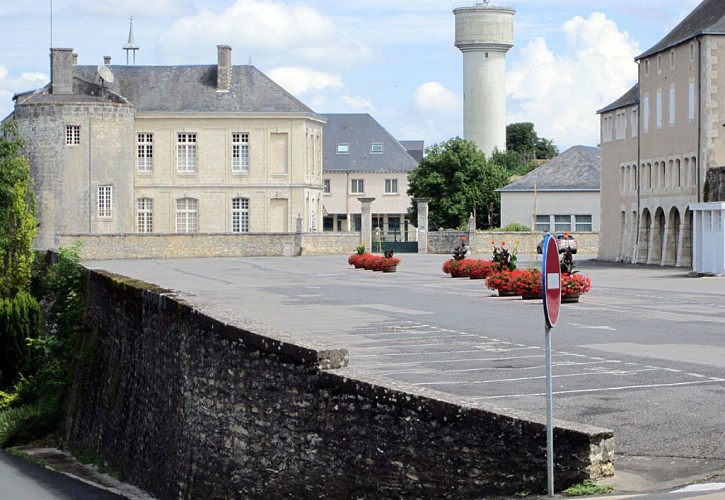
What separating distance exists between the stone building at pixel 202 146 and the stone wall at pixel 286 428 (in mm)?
60488

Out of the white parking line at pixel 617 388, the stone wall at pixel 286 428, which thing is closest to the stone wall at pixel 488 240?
the stone wall at pixel 286 428

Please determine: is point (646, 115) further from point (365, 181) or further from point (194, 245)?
point (365, 181)

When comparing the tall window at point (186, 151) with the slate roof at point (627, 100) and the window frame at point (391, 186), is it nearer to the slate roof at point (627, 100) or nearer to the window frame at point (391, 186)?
the slate roof at point (627, 100)

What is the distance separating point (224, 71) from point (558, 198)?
23645mm

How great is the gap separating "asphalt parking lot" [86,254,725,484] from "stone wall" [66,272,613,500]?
2.03 feet

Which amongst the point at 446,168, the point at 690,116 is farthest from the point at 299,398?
the point at 446,168

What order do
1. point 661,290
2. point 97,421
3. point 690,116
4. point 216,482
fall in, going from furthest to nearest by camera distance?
point 690,116
point 661,290
point 97,421
point 216,482

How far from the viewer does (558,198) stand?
3588 inches

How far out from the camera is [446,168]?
100 m

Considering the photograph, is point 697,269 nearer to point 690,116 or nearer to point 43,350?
point 690,116

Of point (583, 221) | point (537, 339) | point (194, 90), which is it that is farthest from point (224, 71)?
point (537, 339)

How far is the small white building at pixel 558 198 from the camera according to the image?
9069 cm

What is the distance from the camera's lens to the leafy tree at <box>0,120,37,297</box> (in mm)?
46281

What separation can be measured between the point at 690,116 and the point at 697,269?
8.15 metres
